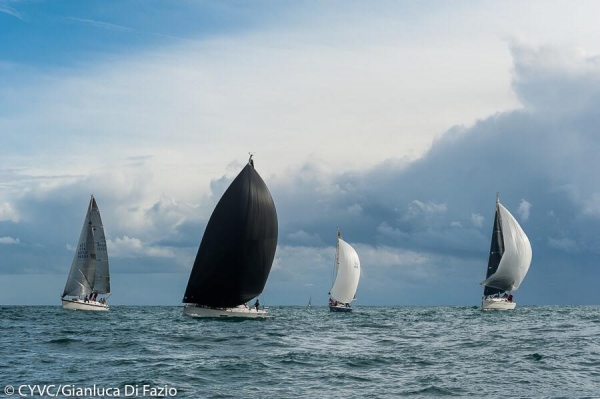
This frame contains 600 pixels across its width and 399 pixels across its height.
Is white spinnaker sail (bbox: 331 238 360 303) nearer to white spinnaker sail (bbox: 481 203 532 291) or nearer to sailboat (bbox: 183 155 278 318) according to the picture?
white spinnaker sail (bbox: 481 203 532 291)

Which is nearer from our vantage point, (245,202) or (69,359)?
(69,359)

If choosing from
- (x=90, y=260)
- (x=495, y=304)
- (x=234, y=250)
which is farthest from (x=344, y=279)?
(x=234, y=250)

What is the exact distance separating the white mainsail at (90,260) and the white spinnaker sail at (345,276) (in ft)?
117

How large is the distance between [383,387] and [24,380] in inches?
600

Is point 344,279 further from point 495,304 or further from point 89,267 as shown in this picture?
point 89,267

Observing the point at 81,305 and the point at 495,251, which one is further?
the point at 495,251

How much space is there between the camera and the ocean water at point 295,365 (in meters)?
28.8

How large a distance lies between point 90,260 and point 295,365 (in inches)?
2716

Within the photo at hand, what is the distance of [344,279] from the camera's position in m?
112

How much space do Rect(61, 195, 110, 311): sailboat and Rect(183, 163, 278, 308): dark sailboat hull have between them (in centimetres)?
3149

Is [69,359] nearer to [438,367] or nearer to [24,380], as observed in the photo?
[24,380]

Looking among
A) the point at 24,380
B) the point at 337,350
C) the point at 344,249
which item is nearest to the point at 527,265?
the point at 344,249

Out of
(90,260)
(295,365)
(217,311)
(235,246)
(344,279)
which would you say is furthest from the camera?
(344,279)

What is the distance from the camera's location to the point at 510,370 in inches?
1356
